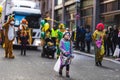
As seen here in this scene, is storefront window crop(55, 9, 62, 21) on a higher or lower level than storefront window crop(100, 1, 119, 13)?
lower

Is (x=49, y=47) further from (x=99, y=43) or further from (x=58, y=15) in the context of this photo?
(x=58, y=15)

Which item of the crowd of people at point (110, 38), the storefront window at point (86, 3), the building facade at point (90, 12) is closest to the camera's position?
the crowd of people at point (110, 38)

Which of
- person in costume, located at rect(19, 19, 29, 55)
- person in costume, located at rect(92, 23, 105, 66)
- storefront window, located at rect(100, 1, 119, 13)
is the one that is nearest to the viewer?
person in costume, located at rect(92, 23, 105, 66)

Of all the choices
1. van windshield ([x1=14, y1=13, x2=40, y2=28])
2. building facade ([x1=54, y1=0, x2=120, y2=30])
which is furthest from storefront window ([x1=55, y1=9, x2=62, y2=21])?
van windshield ([x1=14, y1=13, x2=40, y2=28])

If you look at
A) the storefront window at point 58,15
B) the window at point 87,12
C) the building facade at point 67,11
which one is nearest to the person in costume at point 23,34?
the window at point 87,12

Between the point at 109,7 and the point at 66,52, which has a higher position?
the point at 109,7

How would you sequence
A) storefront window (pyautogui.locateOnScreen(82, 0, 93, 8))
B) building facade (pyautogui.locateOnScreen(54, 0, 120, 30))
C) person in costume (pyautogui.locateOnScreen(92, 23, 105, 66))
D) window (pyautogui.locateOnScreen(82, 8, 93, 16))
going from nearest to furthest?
1. person in costume (pyautogui.locateOnScreen(92, 23, 105, 66))
2. building facade (pyautogui.locateOnScreen(54, 0, 120, 30))
3. window (pyautogui.locateOnScreen(82, 8, 93, 16))
4. storefront window (pyautogui.locateOnScreen(82, 0, 93, 8))

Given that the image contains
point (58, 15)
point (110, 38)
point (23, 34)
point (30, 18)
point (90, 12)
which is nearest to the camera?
point (23, 34)

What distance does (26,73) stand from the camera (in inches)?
520

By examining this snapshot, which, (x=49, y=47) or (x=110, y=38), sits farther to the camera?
(x=110, y=38)

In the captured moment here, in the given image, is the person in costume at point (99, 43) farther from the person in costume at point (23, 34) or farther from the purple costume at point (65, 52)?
Result: the person in costume at point (23, 34)

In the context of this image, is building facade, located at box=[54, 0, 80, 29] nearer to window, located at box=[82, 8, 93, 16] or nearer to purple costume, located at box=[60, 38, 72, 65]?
window, located at box=[82, 8, 93, 16]

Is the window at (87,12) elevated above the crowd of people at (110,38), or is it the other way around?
the window at (87,12)

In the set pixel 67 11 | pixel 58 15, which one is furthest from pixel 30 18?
pixel 58 15
